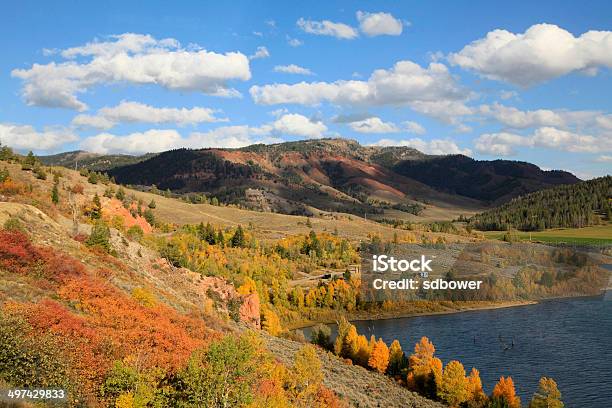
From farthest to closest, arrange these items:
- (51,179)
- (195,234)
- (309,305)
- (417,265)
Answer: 1. (417,265)
2. (195,234)
3. (309,305)
4. (51,179)

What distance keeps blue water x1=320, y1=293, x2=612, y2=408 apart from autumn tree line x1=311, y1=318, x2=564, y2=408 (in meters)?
4.15

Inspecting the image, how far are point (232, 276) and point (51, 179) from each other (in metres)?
48.0

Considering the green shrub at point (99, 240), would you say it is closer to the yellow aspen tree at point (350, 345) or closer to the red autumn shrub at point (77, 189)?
the yellow aspen tree at point (350, 345)

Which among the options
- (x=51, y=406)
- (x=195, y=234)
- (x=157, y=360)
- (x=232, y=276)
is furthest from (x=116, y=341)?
(x=195, y=234)

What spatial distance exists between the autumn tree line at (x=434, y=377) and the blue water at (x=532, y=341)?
13.6 feet

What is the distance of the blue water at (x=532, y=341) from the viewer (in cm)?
7000

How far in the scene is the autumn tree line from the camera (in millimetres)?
59375

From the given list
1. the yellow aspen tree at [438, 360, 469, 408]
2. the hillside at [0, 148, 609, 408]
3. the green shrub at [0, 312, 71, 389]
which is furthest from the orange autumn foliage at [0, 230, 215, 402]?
the yellow aspen tree at [438, 360, 469, 408]

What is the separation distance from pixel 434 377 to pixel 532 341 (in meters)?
32.9

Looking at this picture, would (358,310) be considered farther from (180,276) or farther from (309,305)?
(180,276)

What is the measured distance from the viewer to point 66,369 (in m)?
24.2

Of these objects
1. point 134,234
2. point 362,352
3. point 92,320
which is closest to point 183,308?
point 92,320

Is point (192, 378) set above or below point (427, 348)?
above

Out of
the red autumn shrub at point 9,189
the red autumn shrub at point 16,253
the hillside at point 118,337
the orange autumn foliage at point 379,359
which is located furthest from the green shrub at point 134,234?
the orange autumn foliage at point 379,359
